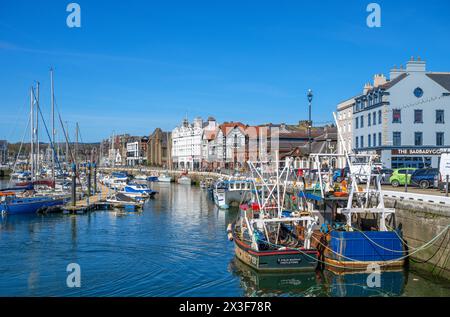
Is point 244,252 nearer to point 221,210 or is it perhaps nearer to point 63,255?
point 63,255

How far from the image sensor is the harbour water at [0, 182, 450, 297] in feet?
70.7

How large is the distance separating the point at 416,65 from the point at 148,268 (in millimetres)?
45282

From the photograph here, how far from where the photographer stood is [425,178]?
37500 millimetres

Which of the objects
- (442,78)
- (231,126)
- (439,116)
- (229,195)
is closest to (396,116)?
A: (439,116)

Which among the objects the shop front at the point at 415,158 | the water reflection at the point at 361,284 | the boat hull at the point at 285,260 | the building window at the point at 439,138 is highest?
the building window at the point at 439,138

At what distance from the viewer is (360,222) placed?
27.0 meters

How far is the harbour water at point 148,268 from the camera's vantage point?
2155cm

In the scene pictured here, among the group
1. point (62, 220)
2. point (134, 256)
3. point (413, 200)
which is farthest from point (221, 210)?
point (413, 200)

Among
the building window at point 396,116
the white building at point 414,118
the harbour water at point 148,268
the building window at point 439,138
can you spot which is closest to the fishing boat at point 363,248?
the harbour water at point 148,268

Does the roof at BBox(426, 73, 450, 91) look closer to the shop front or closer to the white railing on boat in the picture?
the shop front

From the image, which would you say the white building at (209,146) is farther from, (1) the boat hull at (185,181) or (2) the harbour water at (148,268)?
(2) the harbour water at (148,268)

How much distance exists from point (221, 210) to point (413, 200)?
32.2m
